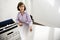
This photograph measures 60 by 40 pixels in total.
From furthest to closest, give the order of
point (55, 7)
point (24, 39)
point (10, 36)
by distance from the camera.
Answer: point (55, 7) → point (24, 39) → point (10, 36)

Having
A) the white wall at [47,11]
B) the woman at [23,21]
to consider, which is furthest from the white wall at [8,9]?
the white wall at [47,11]

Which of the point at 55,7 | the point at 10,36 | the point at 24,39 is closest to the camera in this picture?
the point at 10,36

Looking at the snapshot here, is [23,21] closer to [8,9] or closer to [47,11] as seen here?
[8,9]

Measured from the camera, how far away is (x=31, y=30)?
0.97 m

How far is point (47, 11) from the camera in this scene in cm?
188

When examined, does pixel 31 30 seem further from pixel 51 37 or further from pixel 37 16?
pixel 37 16

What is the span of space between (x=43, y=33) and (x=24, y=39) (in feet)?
0.54

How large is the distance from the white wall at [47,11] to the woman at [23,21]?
2.74 feet

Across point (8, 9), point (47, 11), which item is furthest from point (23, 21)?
point (47, 11)

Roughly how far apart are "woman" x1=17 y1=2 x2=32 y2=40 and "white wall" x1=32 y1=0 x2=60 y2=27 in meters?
0.84

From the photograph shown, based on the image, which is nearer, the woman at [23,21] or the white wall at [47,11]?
the woman at [23,21]

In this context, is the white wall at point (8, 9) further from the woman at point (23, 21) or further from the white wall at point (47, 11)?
the white wall at point (47, 11)

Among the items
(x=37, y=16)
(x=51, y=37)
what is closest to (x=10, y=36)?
(x=51, y=37)

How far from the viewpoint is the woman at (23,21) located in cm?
91
